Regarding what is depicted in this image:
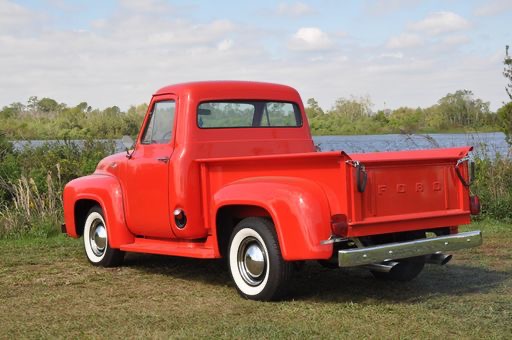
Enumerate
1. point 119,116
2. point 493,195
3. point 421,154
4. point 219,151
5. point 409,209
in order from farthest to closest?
point 119,116, point 493,195, point 219,151, point 421,154, point 409,209

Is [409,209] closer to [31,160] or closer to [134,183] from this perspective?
[134,183]

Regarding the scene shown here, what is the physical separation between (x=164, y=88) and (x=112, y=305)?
2.49m

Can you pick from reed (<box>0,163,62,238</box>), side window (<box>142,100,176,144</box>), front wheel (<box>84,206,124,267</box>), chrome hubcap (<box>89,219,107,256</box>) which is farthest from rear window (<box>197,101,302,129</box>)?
reed (<box>0,163,62,238</box>)

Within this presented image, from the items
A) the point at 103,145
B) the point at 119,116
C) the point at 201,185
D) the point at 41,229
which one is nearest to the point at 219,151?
the point at 201,185

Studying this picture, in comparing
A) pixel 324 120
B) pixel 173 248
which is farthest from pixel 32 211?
pixel 324 120

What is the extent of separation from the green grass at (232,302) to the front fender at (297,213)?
0.50 m

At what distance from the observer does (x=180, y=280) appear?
7.55 meters

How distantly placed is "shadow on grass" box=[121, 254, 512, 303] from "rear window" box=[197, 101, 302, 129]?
5.09 feet

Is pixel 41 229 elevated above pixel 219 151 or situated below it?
below

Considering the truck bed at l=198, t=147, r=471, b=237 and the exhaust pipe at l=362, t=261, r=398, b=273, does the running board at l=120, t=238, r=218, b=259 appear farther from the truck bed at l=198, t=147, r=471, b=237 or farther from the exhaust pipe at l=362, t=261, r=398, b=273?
the exhaust pipe at l=362, t=261, r=398, b=273

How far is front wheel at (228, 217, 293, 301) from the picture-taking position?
6.08 metres

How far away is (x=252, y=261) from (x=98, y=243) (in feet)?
9.03

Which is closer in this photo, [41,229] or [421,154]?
[421,154]

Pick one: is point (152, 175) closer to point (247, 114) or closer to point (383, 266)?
point (247, 114)
